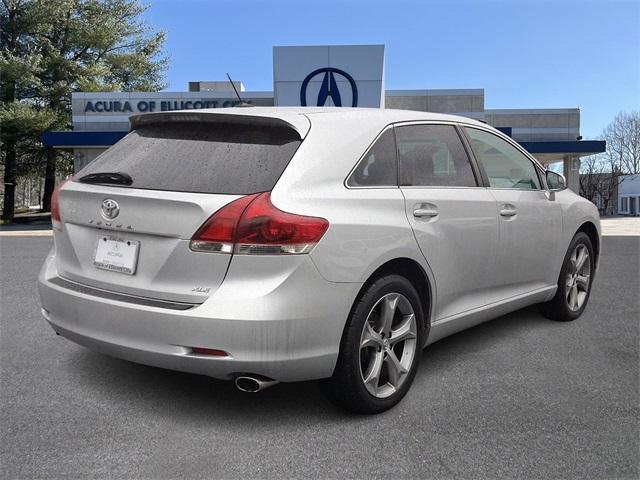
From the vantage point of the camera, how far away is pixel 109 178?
3.09m

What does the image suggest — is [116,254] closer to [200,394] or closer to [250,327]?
[250,327]

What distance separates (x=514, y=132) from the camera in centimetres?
2631

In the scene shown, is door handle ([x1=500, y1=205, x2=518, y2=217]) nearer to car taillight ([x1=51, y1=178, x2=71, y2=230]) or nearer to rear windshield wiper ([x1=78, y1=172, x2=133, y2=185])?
rear windshield wiper ([x1=78, y1=172, x2=133, y2=185])

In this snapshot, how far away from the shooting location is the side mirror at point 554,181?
15.7ft

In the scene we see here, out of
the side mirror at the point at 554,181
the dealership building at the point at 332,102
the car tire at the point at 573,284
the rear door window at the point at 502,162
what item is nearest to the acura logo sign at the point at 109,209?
the rear door window at the point at 502,162

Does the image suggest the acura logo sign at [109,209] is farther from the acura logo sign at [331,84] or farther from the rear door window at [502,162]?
the acura logo sign at [331,84]

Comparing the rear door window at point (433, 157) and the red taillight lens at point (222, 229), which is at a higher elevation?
the rear door window at point (433, 157)

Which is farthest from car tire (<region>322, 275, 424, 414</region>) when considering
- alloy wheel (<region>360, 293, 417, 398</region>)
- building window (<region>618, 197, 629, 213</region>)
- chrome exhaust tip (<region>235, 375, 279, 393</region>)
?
building window (<region>618, 197, 629, 213</region>)

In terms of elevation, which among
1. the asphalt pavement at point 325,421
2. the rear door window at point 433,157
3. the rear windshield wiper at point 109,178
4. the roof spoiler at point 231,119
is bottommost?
the asphalt pavement at point 325,421

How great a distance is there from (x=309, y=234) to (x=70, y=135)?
23.6 m

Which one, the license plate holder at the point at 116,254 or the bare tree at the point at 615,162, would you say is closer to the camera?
the license plate holder at the point at 116,254

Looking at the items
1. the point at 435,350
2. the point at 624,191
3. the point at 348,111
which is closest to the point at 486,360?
the point at 435,350

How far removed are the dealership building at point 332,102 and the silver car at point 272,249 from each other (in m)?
17.9

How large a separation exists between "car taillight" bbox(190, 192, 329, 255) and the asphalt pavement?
3.02 feet
